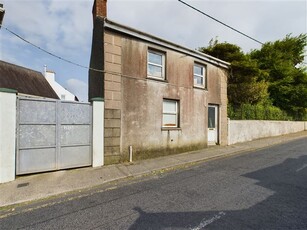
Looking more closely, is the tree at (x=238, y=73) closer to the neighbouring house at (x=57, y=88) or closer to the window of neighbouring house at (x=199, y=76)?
the window of neighbouring house at (x=199, y=76)

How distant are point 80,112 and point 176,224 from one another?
524 cm

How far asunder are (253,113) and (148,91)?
10.5 m

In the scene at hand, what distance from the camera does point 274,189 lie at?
Answer: 5.14 metres

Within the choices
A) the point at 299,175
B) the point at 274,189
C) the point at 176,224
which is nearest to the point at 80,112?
the point at 176,224

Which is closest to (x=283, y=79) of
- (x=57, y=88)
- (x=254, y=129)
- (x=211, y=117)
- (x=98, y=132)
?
(x=254, y=129)

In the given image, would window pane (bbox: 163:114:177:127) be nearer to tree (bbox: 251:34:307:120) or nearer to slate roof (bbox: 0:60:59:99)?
slate roof (bbox: 0:60:59:99)

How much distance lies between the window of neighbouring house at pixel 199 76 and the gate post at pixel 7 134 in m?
8.41

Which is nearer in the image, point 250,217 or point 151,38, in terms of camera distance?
point 250,217

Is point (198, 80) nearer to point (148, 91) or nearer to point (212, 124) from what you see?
point (212, 124)

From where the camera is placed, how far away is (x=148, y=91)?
29.8 feet

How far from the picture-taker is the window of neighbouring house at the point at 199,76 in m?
11.4

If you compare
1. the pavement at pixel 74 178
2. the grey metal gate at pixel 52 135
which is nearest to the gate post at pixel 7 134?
the grey metal gate at pixel 52 135

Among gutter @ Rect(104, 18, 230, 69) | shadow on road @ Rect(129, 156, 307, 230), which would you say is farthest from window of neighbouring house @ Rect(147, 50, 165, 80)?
shadow on road @ Rect(129, 156, 307, 230)

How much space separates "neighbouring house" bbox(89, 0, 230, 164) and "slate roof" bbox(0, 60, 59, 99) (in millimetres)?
Answer: 12271
